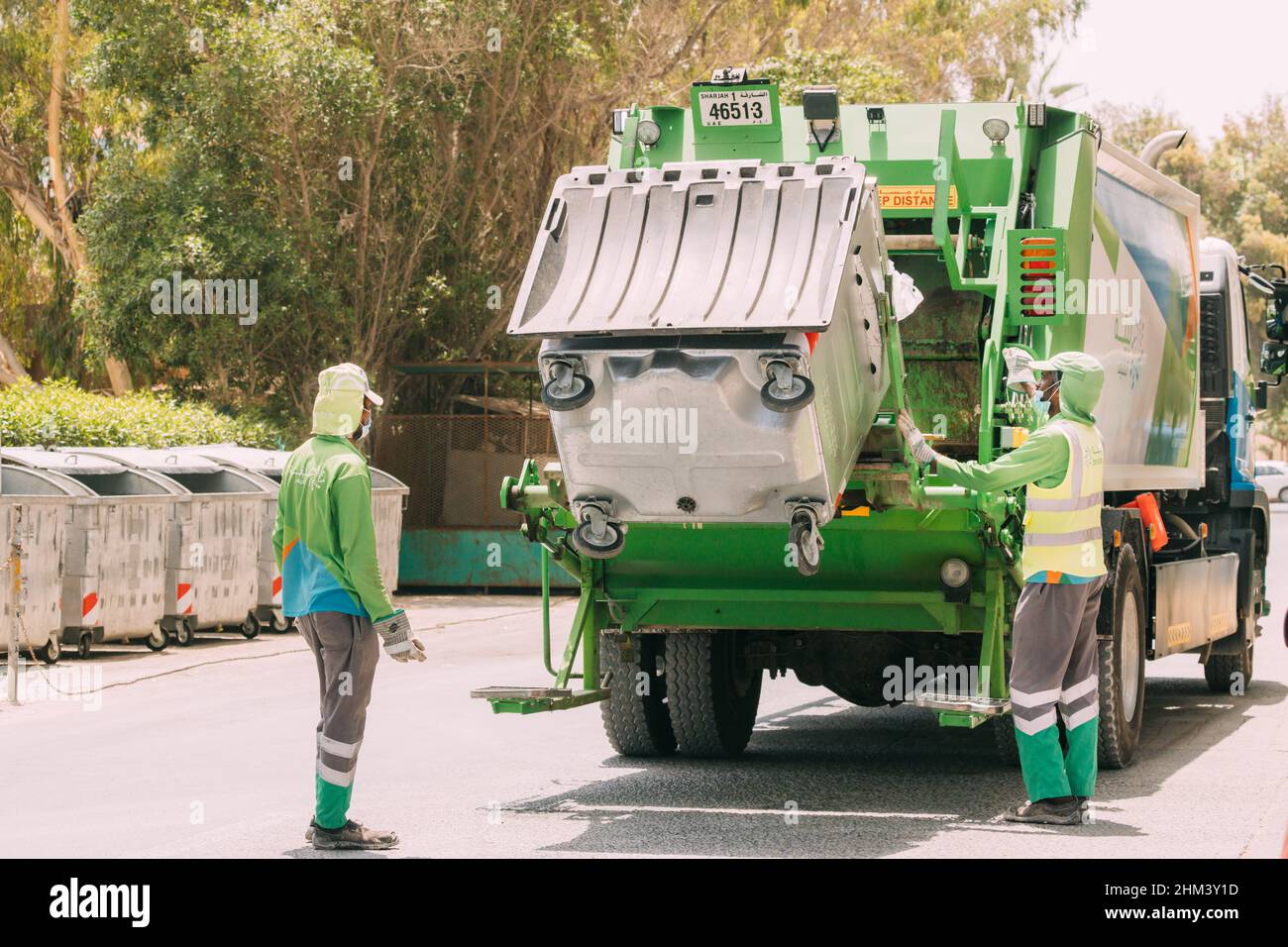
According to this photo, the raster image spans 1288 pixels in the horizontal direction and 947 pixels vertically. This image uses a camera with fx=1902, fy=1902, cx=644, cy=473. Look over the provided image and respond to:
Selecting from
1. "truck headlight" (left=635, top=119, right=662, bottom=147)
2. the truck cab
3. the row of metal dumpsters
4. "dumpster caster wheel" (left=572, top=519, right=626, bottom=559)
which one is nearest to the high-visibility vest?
"dumpster caster wheel" (left=572, top=519, right=626, bottom=559)

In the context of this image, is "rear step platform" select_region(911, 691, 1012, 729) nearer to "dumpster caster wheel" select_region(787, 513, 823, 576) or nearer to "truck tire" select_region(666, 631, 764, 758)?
"dumpster caster wheel" select_region(787, 513, 823, 576)

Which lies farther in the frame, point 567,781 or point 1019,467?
point 567,781

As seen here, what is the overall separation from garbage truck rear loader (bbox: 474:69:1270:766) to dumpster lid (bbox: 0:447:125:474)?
23.1 ft

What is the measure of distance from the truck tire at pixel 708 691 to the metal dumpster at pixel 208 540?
291 inches

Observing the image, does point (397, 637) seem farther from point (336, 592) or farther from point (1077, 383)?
point (1077, 383)

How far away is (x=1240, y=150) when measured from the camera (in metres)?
65.0

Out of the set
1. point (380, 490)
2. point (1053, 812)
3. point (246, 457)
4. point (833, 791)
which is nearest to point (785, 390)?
point (1053, 812)

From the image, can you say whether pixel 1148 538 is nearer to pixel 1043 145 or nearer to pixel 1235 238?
pixel 1043 145

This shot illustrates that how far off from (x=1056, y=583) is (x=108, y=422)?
1269cm

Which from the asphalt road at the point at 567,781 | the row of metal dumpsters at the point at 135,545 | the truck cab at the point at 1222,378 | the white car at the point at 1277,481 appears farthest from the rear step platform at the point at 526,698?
the white car at the point at 1277,481

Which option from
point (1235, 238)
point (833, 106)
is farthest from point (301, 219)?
point (1235, 238)

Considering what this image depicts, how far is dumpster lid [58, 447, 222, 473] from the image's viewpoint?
16.1 meters

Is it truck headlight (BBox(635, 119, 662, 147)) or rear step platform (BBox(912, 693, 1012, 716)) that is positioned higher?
truck headlight (BBox(635, 119, 662, 147))

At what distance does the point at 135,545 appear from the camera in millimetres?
15445
